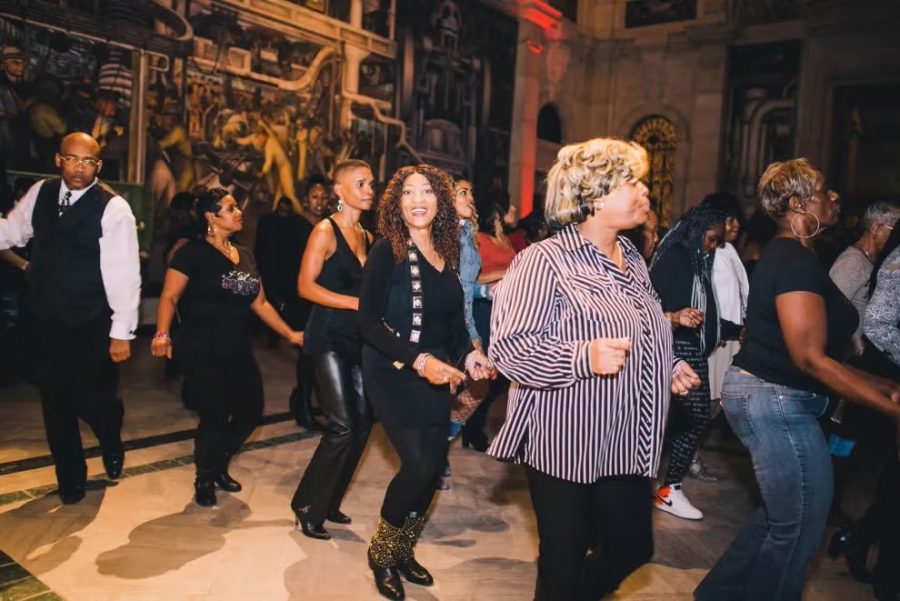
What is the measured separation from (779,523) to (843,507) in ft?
9.06

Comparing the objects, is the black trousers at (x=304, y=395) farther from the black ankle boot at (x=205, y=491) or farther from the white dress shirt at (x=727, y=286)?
the white dress shirt at (x=727, y=286)

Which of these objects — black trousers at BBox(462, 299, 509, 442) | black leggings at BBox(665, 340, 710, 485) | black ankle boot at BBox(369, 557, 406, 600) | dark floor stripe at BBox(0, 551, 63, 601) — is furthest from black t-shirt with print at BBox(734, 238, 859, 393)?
dark floor stripe at BBox(0, 551, 63, 601)

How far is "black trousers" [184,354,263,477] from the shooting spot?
403cm

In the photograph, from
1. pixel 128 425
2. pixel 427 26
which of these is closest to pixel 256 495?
pixel 128 425

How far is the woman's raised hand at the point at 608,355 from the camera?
77.4 inches

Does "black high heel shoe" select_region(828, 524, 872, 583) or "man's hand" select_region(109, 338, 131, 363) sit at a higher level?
"man's hand" select_region(109, 338, 131, 363)

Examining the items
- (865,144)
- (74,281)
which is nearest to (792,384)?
(74,281)

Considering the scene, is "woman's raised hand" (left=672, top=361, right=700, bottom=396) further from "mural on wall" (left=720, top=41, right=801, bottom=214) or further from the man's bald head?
"mural on wall" (left=720, top=41, right=801, bottom=214)

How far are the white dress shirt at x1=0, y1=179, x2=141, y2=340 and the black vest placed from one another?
4 cm

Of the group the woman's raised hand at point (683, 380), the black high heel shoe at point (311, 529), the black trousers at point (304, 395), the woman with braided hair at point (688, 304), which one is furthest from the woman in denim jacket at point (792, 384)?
the black trousers at point (304, 395)

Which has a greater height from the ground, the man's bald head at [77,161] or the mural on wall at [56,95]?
the mural on wall at [56,95]

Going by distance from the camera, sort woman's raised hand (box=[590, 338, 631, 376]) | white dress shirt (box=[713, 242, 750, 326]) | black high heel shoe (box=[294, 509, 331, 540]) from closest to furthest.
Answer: woman's raised hand (box=[590, 338, 631, 376])
black high heel shoe (box=[294, 509, 331, 540])
white dress shirt (box=[713, 242, 750, 326])

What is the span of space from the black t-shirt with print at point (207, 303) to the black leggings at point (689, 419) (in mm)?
2591

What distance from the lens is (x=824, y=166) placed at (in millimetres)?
15602
